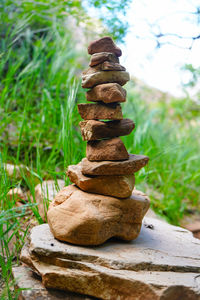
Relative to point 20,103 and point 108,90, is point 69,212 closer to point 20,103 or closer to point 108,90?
point 108,90

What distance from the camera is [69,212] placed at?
2066 mm

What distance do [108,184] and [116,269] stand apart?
0.59 metres

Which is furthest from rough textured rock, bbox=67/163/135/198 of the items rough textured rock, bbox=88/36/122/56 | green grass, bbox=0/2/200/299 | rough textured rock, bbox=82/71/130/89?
rough textured rock, bbox=88/36/122/56

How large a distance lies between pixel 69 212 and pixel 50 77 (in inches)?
113

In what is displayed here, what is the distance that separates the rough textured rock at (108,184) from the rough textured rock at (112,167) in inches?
1.9

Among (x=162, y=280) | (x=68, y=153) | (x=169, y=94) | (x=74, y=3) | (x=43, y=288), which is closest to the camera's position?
(x=162, y=280)

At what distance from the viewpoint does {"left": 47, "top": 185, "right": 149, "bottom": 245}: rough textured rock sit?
1983mm

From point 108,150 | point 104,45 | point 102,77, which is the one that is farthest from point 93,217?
point 104,45

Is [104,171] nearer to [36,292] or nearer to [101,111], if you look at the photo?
[101,111]

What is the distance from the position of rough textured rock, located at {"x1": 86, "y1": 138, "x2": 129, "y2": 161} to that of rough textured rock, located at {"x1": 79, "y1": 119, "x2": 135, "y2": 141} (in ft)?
0.20

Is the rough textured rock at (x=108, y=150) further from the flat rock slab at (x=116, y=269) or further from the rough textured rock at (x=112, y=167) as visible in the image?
the flat rock slab at (x=116, y=269)

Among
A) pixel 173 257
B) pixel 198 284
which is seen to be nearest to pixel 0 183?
pixel 173 257

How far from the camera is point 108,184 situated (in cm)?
218

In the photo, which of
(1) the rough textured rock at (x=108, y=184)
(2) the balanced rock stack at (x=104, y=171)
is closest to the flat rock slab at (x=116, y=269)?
(2) the balanced rock stack at (x=104, y=171)
